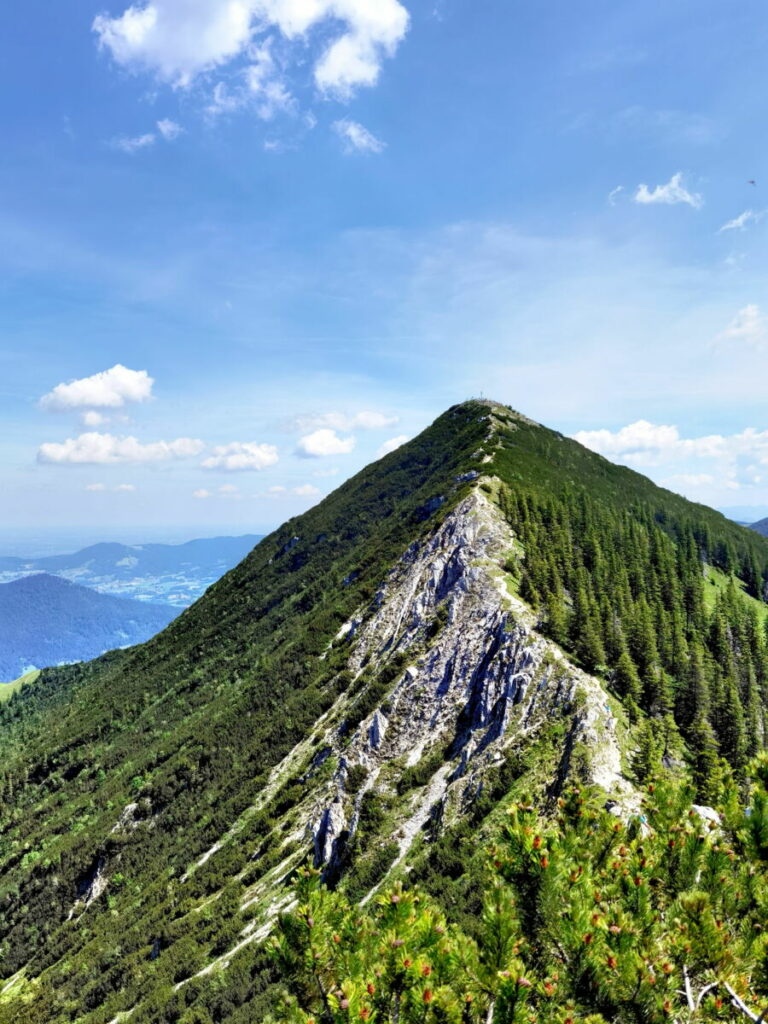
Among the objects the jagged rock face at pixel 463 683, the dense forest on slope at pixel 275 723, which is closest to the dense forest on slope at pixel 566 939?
the dense forest on slope at pixel 275 723

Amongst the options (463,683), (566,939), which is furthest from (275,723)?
(566,939)

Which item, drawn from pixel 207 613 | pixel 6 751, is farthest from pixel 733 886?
pixel 6 751

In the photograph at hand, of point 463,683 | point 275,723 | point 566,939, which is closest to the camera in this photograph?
point 566,939

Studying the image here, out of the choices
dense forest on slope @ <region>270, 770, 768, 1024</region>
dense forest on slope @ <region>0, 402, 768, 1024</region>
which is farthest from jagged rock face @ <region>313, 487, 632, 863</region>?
dense forest on slope @ <region>270, 770, 768, 1024</region>

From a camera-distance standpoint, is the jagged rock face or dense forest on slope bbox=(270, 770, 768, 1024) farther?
the jagged rock face

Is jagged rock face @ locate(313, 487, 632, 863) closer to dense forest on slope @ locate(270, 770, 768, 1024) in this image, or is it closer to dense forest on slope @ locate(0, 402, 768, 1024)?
dense forest on slope @ locate(0, 402, 768, 1024)

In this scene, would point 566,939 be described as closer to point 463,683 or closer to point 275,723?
point 463,683
